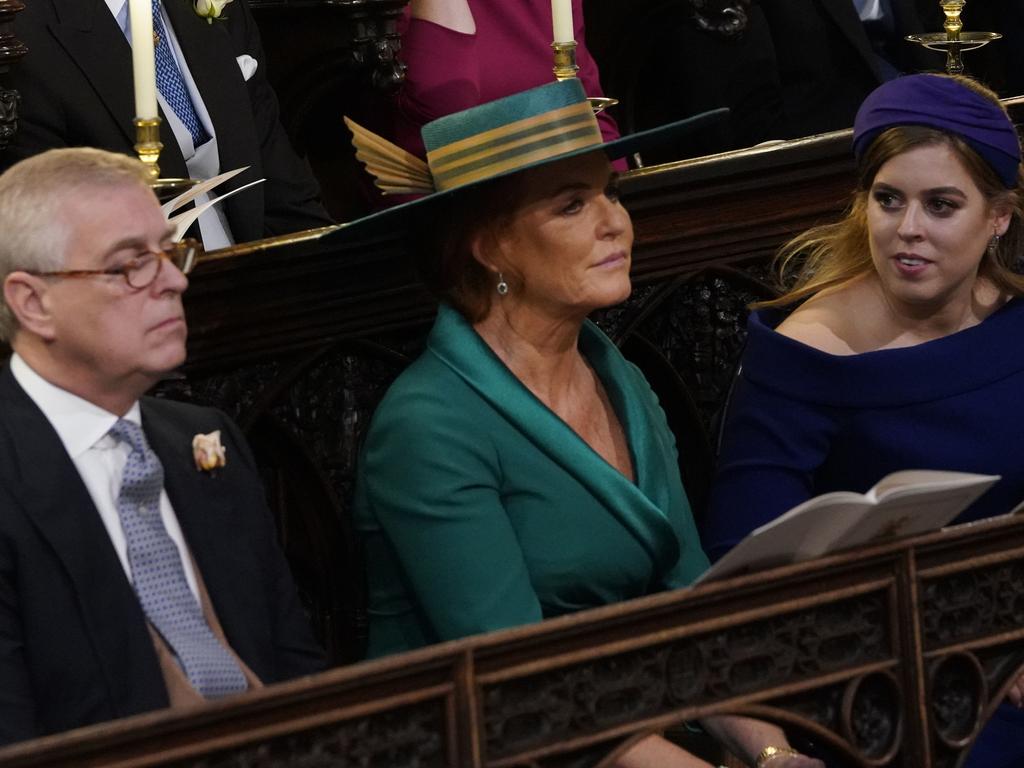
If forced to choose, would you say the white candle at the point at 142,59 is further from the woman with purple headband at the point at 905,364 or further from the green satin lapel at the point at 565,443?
the woman with purple headband at the point at 905,364

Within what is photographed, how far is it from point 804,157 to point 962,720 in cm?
165

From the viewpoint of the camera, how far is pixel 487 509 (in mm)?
2707

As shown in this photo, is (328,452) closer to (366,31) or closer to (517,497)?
(517,497)

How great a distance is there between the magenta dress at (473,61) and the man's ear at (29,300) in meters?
1.76

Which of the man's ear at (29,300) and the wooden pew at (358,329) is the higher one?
the man's ear at (29,300)

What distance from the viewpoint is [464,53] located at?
4.00 meters

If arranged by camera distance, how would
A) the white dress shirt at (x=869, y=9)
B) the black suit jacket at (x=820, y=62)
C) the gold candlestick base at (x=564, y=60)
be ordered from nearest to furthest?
the gold candlestick base at (x=564, y=60) → the black suit jacket at (x=820, y=62) → the white dress shirt at (x=869, y=9)

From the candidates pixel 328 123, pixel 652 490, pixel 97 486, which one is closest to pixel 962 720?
pixel 652 490

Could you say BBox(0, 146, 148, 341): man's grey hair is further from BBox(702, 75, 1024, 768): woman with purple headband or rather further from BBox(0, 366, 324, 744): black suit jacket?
BBox(702, 75, 1024, 768): woman with purple headband

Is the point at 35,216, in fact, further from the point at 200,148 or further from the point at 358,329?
the point at 200,148

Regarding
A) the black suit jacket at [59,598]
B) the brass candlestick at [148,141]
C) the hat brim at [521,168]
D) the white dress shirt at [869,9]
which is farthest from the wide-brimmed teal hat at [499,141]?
the white dress shirt at [869,9]

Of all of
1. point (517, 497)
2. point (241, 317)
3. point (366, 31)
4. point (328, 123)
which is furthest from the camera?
point (328, 123)

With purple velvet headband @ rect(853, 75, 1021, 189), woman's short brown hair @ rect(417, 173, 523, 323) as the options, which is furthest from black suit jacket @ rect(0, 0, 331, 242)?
purple velvet headband @ rect(853, 75, 1021, 189)

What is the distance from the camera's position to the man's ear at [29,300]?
2.30 metres
